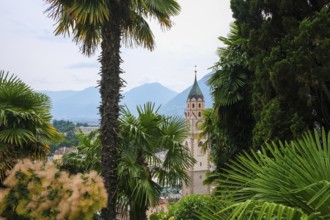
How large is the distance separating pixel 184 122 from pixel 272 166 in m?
4.71

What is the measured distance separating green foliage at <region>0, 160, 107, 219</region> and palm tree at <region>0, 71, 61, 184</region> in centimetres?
210

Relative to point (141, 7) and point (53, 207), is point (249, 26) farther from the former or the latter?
point (53, 207)

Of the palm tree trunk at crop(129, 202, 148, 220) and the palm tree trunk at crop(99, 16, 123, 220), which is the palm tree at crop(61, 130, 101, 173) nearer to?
the palm tree trunk at crop(99, 16, 123, 220)

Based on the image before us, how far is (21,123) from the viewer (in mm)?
6562

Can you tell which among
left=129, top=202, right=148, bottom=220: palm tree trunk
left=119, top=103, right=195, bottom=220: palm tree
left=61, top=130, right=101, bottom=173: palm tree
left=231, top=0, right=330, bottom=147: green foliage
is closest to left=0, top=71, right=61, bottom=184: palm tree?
left=61, top=130, right=101, bottom=173: palm tree

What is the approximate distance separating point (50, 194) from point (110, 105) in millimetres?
2605

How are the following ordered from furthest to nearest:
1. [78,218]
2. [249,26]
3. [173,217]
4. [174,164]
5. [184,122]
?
[173,217], [249,26], [184,122], [174,164], [78,218]

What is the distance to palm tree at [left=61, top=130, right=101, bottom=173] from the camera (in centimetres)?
713

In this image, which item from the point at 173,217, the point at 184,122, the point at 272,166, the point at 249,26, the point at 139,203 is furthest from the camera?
the point at 173,217

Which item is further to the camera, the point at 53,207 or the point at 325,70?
the point at 325,70

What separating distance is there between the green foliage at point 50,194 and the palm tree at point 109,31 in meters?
2.03

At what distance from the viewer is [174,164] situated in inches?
264

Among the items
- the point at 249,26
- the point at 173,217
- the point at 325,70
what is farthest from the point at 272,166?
the point at 173,217

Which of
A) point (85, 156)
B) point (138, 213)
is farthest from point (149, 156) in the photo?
point (85, 156)
